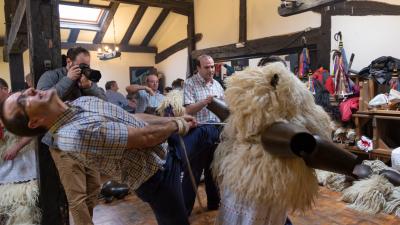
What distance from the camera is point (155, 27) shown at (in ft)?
26.9

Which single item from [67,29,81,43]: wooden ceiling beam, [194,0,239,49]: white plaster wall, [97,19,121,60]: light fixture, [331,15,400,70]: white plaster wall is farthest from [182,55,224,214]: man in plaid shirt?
[67,29,81,43]: wooden ceiling beam

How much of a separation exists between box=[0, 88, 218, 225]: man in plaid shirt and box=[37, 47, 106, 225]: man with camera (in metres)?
0.67

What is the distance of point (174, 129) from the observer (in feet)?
4.25

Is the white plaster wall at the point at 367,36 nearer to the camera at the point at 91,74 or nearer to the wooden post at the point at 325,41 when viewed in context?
the wooden post at the point at 325,41

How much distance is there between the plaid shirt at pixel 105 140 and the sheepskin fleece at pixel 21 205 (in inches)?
54.9

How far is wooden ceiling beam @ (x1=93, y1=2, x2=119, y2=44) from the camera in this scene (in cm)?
708

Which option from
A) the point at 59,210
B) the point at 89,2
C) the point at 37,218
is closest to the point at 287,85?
the point at 59,210

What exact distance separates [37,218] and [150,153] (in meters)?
1.57

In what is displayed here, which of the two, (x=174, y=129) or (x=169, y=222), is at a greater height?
(x=174, y=129)

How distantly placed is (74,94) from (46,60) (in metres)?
0.32

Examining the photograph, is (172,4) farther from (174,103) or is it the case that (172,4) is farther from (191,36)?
(174,103)

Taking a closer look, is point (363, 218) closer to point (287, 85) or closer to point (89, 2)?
point (287, 85)

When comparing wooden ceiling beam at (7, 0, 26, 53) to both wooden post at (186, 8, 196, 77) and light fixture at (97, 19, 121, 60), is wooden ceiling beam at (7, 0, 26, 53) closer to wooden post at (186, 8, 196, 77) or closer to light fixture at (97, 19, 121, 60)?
light fixture at (97, 19, 121, 60)

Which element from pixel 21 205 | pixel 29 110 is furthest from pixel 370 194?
pixel 21 205
